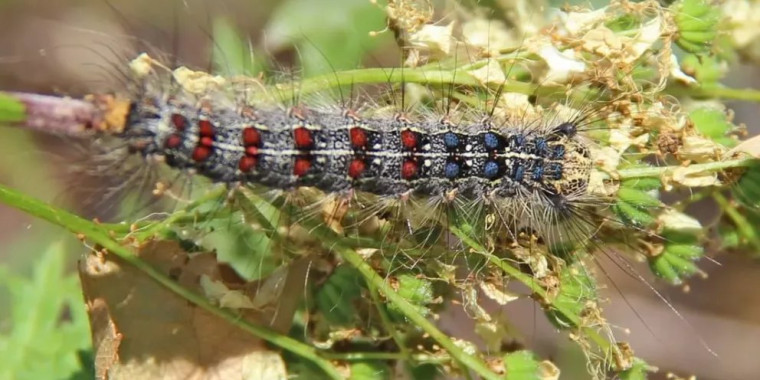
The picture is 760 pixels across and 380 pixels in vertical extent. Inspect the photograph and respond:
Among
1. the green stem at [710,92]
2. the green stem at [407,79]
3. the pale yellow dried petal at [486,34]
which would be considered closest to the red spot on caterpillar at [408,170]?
the green stem at [407,79]

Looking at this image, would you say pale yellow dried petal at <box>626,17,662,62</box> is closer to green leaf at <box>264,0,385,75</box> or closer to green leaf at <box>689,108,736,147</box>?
green leaf at <box>689,108,736,147</box>

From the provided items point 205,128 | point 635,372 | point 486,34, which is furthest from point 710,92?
point 205,128

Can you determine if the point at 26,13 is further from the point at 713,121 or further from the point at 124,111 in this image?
the point at 713,121

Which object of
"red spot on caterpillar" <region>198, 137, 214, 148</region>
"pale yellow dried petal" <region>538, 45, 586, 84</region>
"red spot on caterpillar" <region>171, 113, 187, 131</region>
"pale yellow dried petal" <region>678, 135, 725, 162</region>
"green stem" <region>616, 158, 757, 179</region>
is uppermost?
"pale yellow dried petal" <region>538, 45, 586, 84</region>

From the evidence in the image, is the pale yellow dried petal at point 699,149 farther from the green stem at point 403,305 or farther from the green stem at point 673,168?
the green stem at point 403,305

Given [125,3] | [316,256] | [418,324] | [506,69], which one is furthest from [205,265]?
[125,3]

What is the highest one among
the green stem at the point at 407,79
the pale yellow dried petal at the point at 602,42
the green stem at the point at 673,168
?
the pale yellow dried petal at the point at 602,42

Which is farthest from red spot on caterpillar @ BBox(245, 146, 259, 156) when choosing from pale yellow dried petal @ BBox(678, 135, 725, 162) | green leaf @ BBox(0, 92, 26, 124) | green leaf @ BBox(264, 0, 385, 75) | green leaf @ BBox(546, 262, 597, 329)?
pale yellow dried petal @ BBox(678, 135, 725, 162)
